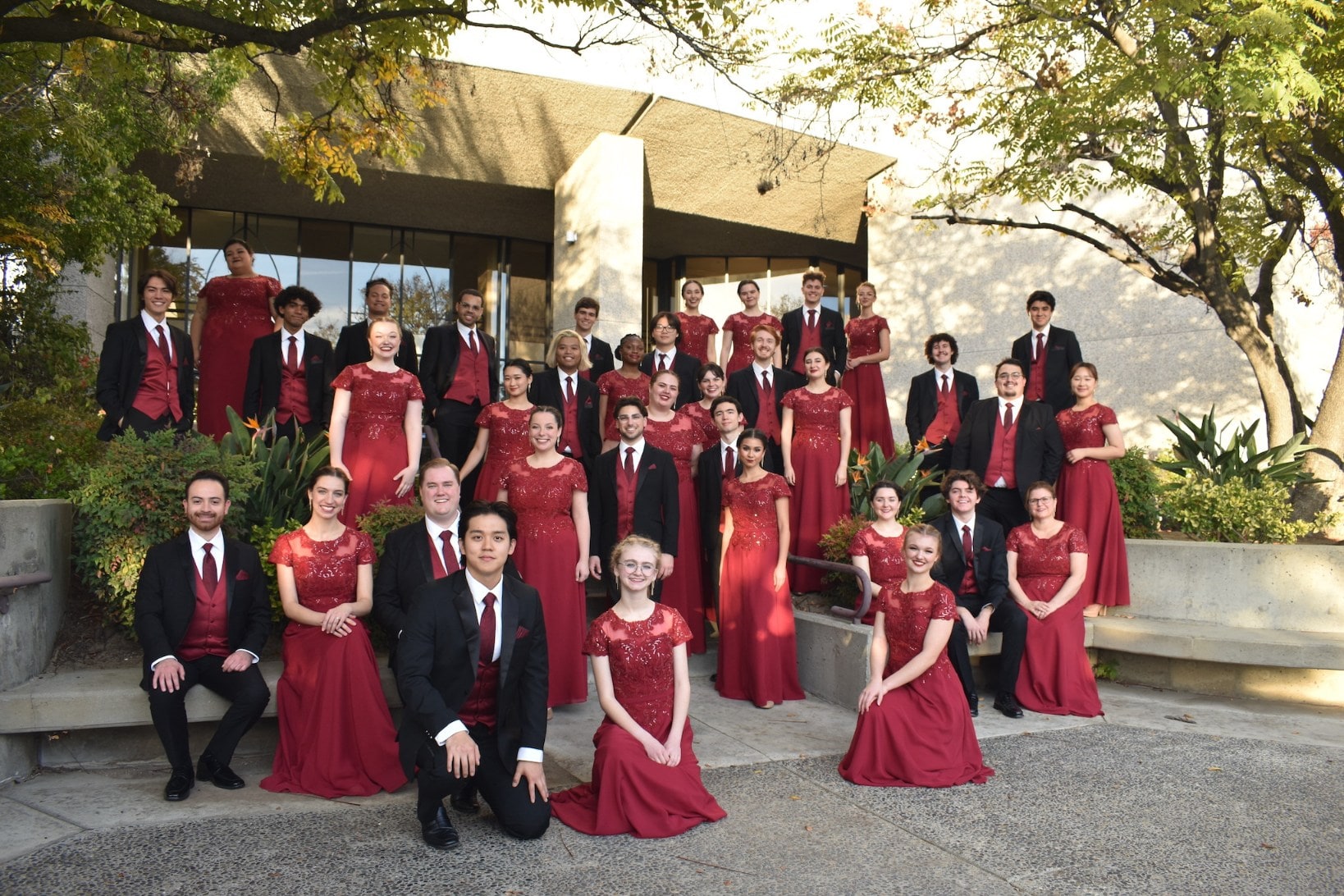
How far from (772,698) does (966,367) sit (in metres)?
11.6

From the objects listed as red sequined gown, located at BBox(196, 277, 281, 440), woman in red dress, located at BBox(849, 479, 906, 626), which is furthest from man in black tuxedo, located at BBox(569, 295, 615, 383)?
woman in red dress, located at BBox(849, 479, 906, 626)

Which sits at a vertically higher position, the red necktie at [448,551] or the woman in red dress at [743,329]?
the woman in red dress at [743,329]

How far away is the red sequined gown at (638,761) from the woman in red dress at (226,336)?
16.2 feet

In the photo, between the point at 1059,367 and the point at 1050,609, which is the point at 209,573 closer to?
Answer: the point at 1050,609

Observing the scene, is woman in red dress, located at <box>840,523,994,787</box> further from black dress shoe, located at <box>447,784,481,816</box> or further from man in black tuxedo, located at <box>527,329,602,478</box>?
man in black tuxedo, located at <box>527,329,602,478</box>

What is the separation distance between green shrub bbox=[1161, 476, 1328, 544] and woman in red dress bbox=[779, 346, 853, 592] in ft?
10.1

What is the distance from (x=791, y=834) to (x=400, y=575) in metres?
2.47

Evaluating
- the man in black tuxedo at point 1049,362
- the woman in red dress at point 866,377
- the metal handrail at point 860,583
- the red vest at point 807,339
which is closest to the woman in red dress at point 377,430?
the metal handrail at point 860,583

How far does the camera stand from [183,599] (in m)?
5.09

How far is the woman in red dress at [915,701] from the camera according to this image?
5199 mm

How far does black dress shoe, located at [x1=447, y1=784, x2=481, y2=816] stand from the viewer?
463 centimetres

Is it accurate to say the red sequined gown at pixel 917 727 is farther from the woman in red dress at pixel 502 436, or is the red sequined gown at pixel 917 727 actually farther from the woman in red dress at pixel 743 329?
the woman in red dress at pixel 743 329

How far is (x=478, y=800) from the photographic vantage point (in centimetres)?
480

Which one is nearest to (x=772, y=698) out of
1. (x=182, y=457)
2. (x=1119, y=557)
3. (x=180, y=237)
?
(x=1119, y=557)
